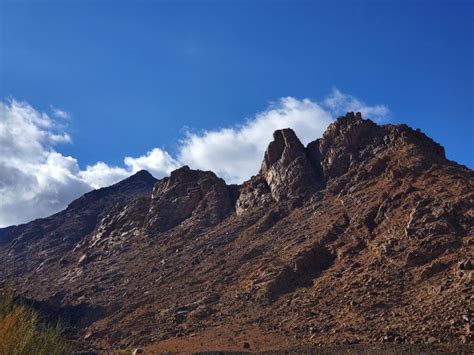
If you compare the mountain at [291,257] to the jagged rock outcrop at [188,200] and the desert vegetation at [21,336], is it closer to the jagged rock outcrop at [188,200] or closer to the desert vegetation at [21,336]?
the jagged rock outcrop at [188,200]

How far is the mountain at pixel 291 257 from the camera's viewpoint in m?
45.4

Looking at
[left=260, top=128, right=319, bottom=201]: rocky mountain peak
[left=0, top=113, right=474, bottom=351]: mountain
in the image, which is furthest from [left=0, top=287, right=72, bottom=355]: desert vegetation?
[left=260, top=128, right=319, bottom=201]: rocky mountain peak

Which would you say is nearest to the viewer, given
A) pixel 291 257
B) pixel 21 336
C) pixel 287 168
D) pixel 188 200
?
pixel 21 336

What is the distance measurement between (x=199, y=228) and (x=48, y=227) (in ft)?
217

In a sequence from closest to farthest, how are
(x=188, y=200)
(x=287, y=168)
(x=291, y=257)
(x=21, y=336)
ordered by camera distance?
(x=21, y=336) → (x=291, y=257) → (x=287, y=168) → (x=188, y=200)

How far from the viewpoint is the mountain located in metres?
45.4

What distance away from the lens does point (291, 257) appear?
2393 inches

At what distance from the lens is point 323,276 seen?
56.3 m

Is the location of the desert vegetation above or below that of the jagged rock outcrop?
below

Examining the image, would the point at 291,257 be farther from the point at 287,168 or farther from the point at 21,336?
the point at 21,336

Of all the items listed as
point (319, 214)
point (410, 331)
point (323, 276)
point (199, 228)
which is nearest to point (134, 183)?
point (199, 228)

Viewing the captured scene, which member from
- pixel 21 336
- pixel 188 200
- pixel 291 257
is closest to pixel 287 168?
pixel 188 200

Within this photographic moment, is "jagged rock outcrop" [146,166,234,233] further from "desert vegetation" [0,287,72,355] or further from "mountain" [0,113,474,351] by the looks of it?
"desert vegetation" [0,287,72,355]

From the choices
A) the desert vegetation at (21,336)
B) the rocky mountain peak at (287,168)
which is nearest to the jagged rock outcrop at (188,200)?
the rocky mountain peak at (287,168)
